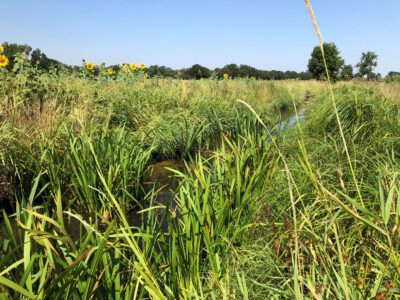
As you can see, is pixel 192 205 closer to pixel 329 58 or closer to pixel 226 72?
pixel 226 72

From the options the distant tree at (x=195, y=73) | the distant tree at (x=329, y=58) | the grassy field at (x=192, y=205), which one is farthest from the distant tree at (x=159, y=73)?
the distant tree at (x=329, y=58)

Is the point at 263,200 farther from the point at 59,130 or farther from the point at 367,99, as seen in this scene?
the point at 367,99

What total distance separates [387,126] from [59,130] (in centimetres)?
370

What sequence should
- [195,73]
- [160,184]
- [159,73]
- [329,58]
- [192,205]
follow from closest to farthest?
[192,205], [160,184], [159,73], [195,73], [329,58]

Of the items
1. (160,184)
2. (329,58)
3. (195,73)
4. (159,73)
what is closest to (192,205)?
(160,184)

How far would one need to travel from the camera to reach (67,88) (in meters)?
4.75

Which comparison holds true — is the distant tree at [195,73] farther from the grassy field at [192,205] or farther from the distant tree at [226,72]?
the grassy field at [192,205]

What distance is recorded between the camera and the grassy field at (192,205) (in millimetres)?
1096

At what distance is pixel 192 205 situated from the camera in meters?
1.63

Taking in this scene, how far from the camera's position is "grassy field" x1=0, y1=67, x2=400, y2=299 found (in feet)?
3.59

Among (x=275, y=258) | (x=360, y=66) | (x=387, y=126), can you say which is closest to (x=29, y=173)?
(x=275, y=258)

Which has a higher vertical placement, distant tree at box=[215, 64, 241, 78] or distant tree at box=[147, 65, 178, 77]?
distant tree at box=[215, 64, 241, 78]

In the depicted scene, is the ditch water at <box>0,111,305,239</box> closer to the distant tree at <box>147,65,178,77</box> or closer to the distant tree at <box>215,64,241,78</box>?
the distant tree at <box>147,65,178,77</box>

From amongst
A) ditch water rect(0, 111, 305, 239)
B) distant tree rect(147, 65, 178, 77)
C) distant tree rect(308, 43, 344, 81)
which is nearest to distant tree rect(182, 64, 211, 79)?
distant tree rect(147, 65, 178, 77)
